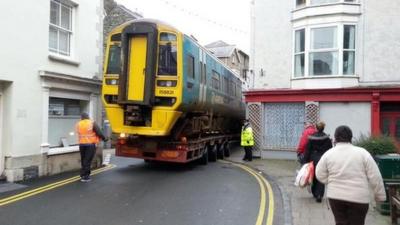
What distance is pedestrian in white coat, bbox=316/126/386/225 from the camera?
18.2 ft

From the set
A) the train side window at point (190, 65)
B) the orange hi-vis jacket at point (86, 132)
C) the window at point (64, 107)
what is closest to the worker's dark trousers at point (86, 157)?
the orange hi-vis jacket at point (86, 132)

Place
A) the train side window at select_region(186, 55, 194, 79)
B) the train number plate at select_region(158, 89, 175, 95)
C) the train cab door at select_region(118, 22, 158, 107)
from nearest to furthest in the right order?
1. the train cab door at select_region(118, 22, 158, 107)
2. the train number plate at select_region(158, 89, 175, 95)
3. the train side window at select_region(186, 55, 194, 79)

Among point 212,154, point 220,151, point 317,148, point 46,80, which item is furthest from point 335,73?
point 46,80

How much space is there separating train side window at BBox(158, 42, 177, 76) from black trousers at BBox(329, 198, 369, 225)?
8282 millimetres

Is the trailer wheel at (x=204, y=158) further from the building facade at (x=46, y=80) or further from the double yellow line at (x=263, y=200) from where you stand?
the building facade at (x=46, y=80)

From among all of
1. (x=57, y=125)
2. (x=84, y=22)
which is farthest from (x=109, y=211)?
(x=84, y=22)

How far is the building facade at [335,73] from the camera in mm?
19500

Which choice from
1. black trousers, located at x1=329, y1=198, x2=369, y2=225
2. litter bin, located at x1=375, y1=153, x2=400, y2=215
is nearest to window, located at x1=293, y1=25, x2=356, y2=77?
litter bin, located at x1=375, y1=153, x2=400, y2=215

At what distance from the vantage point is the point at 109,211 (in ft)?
28.6

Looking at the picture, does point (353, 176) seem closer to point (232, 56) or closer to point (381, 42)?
point (381, 42)

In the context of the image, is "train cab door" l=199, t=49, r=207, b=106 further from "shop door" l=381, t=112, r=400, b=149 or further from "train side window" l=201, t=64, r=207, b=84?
"shop door" l=381, t=112, r=400, b=149

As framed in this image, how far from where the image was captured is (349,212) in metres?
5.68

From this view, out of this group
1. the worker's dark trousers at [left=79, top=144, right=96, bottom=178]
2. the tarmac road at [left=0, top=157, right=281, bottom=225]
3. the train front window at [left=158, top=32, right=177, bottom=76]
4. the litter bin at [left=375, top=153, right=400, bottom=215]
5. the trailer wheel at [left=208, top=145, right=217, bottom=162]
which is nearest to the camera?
the tarmac road at [left=0, top=157, right=281, bottom=225]

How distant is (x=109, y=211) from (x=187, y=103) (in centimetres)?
578
